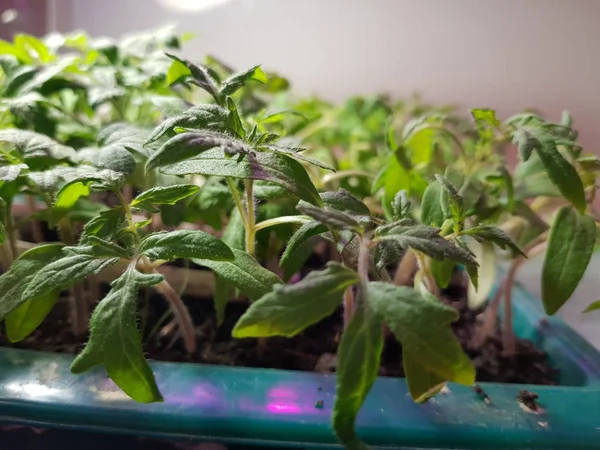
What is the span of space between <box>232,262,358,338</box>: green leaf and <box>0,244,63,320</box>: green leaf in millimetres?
201

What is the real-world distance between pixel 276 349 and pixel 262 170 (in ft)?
0.91

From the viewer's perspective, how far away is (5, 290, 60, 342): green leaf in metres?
0.49

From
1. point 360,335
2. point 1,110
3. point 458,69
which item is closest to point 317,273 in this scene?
point 360,335

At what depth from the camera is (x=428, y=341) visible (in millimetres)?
349

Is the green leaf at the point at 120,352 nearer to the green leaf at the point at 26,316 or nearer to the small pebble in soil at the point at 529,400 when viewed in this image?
the green leaf at the point at 26,316

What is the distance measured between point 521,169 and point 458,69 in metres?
0.69

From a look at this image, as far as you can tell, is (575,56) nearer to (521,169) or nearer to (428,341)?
(521,169)

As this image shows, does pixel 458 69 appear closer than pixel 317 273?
No

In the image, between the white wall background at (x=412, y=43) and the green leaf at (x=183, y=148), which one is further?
the white wall background at (x=412, y=43)

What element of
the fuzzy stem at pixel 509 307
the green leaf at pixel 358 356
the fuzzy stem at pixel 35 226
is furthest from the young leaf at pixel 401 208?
the fuzzy stem at pixel 35 226

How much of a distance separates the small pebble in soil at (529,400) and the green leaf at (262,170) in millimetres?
262

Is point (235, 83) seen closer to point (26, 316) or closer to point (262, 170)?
point (262, 170)

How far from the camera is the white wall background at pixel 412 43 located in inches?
49.0

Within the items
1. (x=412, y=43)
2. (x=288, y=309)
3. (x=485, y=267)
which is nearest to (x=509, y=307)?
(x=485, y=267)
